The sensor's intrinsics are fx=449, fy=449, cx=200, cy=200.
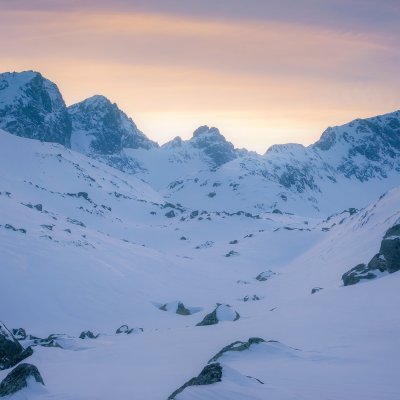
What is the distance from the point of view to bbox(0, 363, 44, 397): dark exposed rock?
1047 cm

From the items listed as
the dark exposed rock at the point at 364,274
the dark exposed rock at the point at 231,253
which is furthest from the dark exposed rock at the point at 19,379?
the dark exposed rock at the point at 231,253

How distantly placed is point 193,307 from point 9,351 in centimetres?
1638

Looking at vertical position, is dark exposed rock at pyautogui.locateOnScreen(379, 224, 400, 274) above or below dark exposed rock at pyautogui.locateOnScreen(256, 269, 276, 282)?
above

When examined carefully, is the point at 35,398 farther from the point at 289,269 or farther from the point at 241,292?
the point at 289,269

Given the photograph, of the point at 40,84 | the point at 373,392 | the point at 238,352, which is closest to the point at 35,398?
the point at 238,352

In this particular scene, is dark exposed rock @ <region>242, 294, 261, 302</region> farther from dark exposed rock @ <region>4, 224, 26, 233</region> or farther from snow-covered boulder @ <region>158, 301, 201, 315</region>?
dark exposed rock @ <region>4, 224, 26, 233</region>

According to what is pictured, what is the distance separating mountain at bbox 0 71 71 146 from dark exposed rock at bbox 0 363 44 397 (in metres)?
166

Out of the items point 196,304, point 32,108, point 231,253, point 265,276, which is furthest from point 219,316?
point 32,108

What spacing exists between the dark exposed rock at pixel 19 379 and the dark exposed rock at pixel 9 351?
427 centimetres

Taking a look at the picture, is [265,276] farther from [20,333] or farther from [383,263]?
[20,333]

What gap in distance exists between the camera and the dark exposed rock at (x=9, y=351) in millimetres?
15031

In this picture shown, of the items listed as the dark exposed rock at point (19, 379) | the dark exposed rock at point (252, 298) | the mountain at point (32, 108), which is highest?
the mountain at point (32, 108)

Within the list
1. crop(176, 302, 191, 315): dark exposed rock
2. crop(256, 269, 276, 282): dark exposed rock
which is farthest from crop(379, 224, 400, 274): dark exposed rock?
crop(256, 269, 276, 282): dark exposed rock

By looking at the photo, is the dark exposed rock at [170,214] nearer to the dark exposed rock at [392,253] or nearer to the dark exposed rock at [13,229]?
the dark exposed rock at [13,229]
